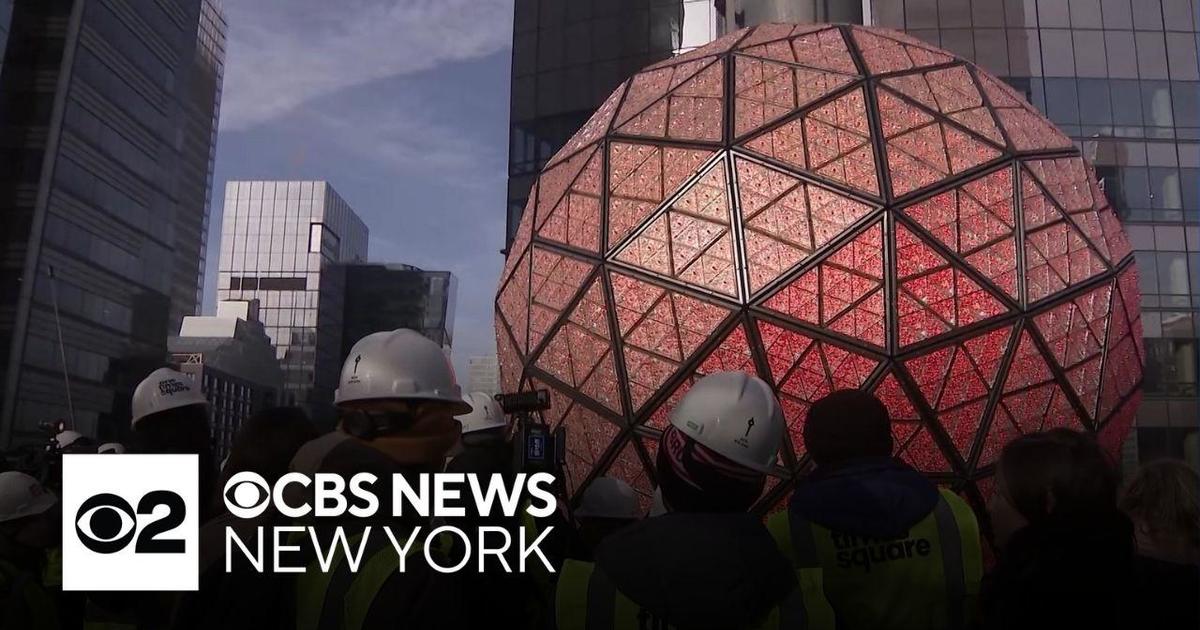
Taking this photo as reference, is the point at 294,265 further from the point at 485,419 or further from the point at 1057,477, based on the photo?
the point at 1057,477

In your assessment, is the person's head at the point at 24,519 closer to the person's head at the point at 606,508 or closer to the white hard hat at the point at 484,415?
the white hard hat at the point at 484,415

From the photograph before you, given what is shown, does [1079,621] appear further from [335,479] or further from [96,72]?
[96,72]

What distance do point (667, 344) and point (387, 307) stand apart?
110313mm

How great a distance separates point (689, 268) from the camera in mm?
4691

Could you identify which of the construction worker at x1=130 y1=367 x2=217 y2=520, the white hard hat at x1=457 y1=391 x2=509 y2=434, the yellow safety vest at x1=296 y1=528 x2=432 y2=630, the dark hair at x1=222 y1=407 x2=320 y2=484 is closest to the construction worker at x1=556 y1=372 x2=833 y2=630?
the yellow safety vest at x1=296 y1=528 x2=432 y2=630

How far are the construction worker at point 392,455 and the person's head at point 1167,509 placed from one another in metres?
2.30

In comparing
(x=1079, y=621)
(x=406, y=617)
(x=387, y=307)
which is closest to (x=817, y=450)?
(x=1079, y=621)

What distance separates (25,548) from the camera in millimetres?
3859

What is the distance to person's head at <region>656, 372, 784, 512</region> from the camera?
2.14 meters

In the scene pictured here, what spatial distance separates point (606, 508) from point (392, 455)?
2752mm

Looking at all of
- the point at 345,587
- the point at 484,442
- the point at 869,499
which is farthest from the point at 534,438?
the point at 345,587

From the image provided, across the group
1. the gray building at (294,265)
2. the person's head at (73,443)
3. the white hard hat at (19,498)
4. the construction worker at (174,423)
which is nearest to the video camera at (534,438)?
the construction worker at (174,423)

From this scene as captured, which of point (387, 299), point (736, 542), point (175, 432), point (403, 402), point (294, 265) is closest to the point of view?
point (736, 542)

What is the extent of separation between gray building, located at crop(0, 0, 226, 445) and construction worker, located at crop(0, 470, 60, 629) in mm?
38674
